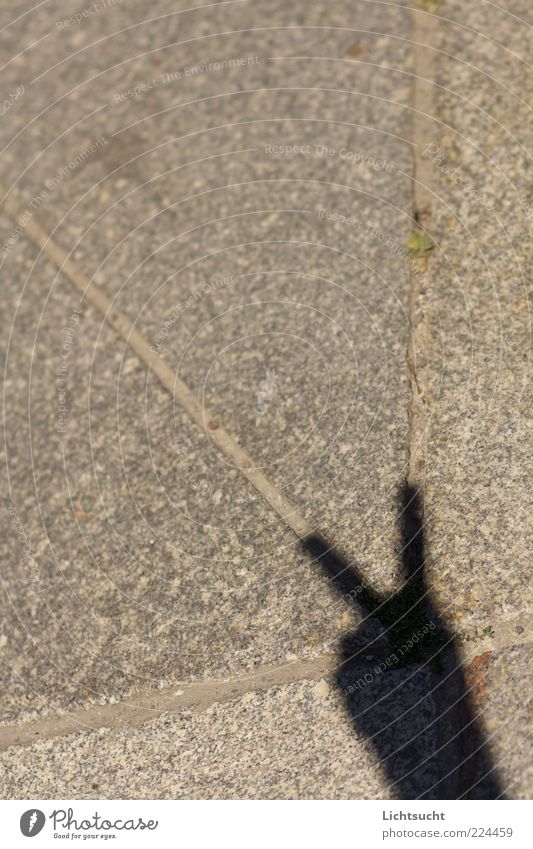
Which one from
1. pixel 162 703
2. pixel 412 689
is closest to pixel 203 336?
pixel 162 703

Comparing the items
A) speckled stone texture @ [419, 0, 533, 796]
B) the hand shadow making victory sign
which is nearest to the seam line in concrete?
the hand shadow making victory sign

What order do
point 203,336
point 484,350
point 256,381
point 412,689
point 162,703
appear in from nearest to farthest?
point 412,689
point 162,703
point 484,350
point 256,381
point 203,336

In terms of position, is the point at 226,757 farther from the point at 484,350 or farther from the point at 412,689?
the point at 484,350

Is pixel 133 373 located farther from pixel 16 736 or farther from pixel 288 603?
pixel 16 736

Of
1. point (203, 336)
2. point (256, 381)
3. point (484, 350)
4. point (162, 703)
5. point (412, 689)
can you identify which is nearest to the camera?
point (412, 689)

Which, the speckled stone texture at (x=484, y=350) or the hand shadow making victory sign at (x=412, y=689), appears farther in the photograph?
the speckled stone texture at (x=484, y=350)

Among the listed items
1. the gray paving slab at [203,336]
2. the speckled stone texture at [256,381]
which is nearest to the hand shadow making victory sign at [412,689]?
the speckled stone texture at [256,381]

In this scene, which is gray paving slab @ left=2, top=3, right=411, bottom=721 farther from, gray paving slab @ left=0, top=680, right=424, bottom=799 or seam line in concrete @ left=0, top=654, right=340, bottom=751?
gray paving slab @ left=0, top=680, right=424, bottom=799

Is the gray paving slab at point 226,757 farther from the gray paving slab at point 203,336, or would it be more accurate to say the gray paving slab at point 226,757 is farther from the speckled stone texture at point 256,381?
the gray paving slab at point 203,336
